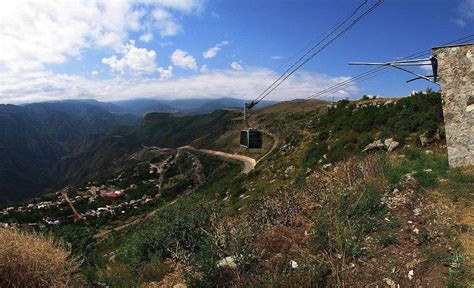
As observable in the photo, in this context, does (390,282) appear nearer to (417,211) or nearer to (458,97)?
(417,211)

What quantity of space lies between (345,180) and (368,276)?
19.2 ft


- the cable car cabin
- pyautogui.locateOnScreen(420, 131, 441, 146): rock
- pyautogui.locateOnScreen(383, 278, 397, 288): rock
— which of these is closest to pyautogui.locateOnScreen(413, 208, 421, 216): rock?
pyautogui.locateOnScreen(383, 278, 397, 288): rock

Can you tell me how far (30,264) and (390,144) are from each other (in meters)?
19.3

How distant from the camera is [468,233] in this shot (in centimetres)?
820

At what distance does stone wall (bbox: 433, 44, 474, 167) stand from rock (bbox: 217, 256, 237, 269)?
10743mm

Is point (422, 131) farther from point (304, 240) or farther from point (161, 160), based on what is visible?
point (161, 160)

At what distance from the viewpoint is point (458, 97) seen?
561 inches

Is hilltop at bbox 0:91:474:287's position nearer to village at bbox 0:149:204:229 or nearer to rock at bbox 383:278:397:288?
rock at bbox 383:278:397:288

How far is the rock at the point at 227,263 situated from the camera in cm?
795

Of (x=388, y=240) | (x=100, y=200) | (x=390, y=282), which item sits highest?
(x=388, y=240)

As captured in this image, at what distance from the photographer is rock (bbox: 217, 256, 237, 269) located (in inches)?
313

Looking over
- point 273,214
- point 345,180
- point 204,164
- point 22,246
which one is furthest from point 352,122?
point 204,164

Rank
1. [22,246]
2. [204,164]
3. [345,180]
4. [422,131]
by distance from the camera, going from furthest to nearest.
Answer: [204,164]
[422,131]
[345,180]
[22,246]

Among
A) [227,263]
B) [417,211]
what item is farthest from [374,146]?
[227,263]
